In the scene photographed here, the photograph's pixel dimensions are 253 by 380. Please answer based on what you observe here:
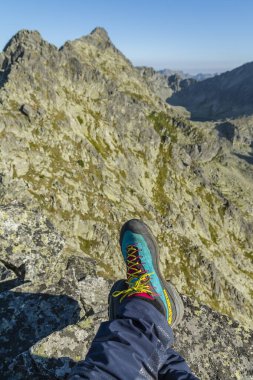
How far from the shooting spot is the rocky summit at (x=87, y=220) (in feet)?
Result: 25.1

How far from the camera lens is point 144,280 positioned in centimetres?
792

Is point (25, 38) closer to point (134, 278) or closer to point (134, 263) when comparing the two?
point (134, 263)

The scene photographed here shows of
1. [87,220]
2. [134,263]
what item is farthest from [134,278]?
[87,220]

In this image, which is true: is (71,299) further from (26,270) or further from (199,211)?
(199,211)

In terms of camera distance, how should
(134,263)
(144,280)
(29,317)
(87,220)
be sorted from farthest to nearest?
(87,220)
(134,263)
(29,317)
(144,280)

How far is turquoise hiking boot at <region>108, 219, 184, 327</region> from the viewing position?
720cm

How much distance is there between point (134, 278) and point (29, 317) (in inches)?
110

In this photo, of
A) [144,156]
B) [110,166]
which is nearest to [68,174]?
[110,166]

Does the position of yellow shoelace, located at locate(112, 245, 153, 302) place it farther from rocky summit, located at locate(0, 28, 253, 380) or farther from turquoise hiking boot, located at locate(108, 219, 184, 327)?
rocky summit, located at locate(0, 28, 253, 380)

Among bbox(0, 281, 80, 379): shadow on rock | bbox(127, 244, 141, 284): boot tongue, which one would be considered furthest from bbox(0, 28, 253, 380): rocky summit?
bbox(127, 244, 141, 284): boot tongue

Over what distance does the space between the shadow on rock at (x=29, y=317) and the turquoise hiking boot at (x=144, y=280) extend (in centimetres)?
160

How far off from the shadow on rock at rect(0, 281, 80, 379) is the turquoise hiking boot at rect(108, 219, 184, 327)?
1598 mm

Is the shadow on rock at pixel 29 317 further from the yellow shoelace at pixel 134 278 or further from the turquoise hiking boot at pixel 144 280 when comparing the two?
the yellow shoelace at pixel 134 278

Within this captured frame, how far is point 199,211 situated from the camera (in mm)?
146625
